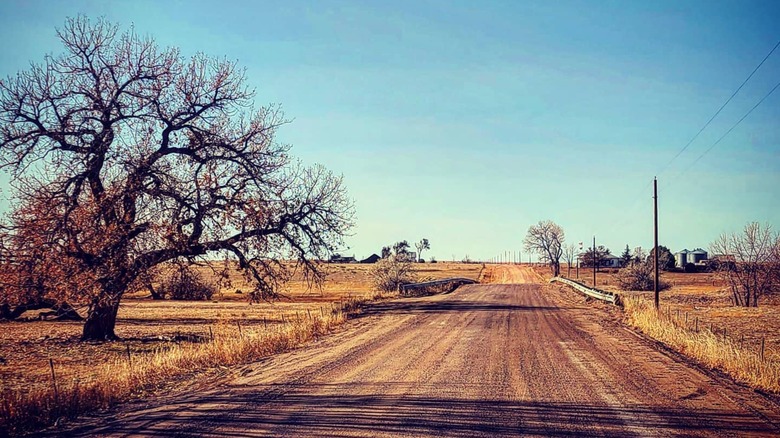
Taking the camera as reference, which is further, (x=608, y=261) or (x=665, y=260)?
(x=608, y=261)

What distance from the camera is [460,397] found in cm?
948

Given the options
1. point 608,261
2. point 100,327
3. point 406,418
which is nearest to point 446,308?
point 100,327

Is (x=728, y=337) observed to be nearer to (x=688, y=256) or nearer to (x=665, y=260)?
(x=665, y=260)

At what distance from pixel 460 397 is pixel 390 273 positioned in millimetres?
41195

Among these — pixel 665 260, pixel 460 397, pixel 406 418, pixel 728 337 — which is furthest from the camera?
pixel 665 260

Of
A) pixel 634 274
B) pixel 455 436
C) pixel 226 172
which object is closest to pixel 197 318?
pixel 226 172

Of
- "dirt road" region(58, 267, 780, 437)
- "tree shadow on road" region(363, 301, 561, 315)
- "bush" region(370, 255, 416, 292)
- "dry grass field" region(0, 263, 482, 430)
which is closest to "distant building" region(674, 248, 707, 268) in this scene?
"bush" region(370, 255, 416, 292)

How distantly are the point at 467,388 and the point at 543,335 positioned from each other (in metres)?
8.68

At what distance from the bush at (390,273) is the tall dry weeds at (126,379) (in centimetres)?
3065

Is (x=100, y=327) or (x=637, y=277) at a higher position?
(x=637, y=277)

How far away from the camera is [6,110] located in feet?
63.6

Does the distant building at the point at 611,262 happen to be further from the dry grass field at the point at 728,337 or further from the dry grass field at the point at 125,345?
the dry grass field at the point at 125,345

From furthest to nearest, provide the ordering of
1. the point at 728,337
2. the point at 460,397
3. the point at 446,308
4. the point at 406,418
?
the point at 446,308
the point at 728,337
the point at 460,397
the point at 406,418

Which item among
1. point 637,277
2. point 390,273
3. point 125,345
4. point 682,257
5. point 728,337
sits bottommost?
point 125,345
